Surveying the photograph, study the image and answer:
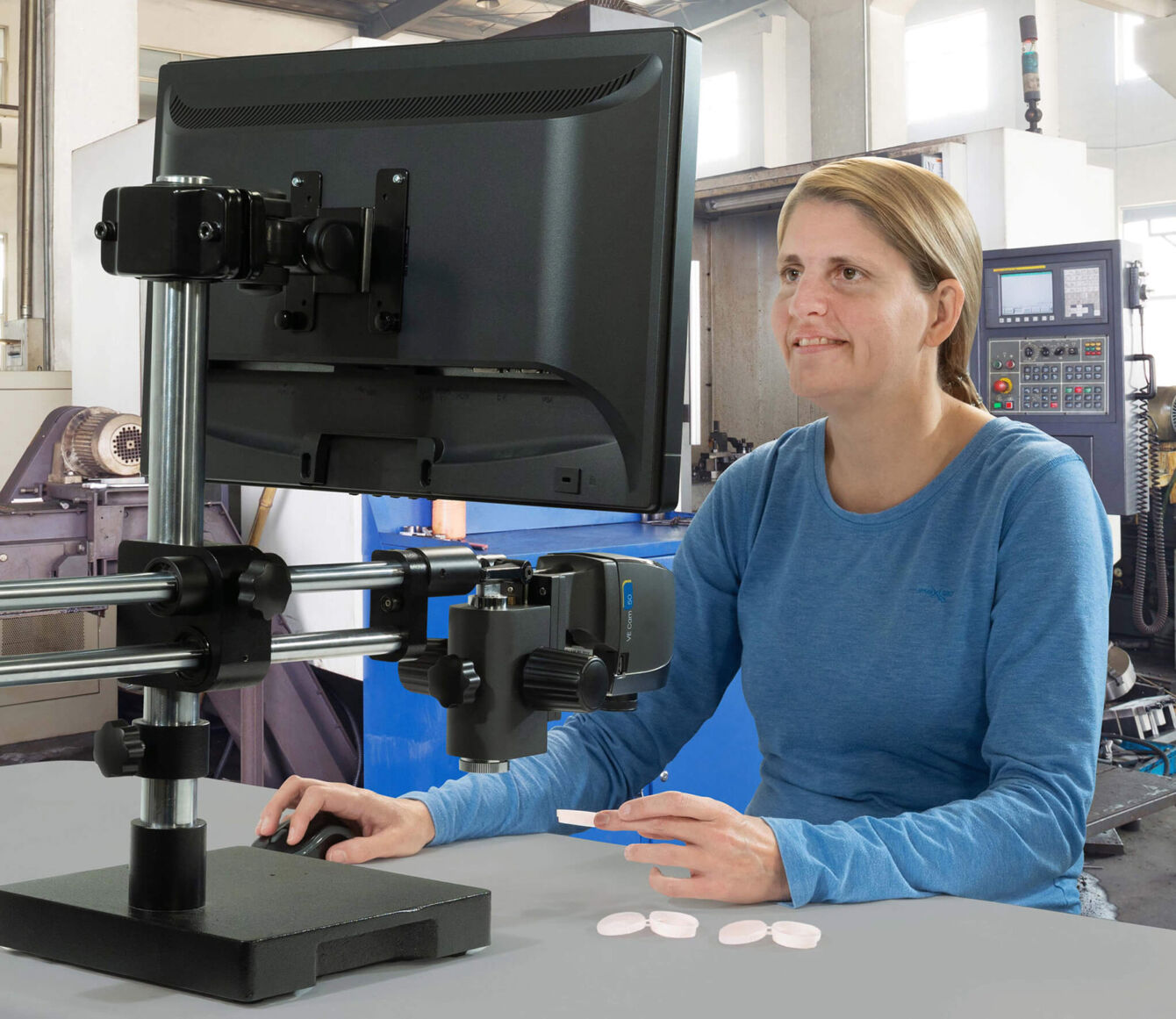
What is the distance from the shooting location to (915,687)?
1.24 meters

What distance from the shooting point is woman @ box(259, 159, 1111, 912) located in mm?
1080

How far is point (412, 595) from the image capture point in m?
0.83

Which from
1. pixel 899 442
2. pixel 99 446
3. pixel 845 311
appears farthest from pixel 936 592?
pixel 99 446

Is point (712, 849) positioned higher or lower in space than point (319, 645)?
lower

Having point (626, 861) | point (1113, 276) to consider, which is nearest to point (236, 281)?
point (626, 861)

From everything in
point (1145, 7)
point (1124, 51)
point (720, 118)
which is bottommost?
point (720, 118)

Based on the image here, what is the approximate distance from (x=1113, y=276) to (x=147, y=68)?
8311 mm

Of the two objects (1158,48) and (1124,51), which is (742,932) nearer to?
(1158,48)

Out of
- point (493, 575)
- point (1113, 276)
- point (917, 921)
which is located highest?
point (1113, 276)

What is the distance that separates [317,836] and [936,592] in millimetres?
620

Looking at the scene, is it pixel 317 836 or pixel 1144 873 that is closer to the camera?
pixel 317 836

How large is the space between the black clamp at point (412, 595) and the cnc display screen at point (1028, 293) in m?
3.42

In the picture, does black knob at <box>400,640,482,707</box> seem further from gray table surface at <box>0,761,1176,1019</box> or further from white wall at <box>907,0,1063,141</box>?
white wall at <box>907,0,1063,141</box>

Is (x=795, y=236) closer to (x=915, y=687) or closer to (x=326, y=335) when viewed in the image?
(x=915, y=687)
